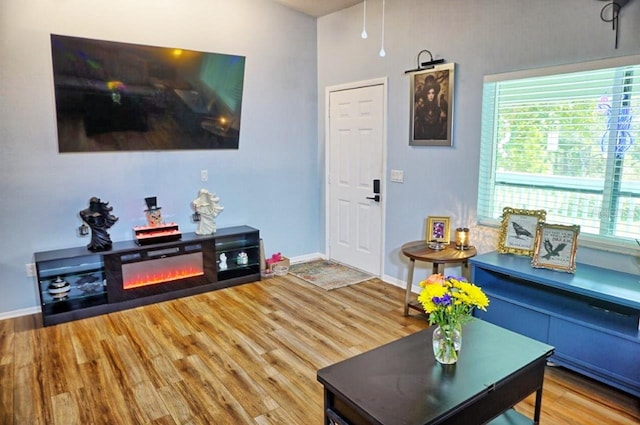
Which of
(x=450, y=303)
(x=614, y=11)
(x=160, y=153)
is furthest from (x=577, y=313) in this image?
(x=160, y=153)

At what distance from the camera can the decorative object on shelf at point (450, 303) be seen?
5.74ft

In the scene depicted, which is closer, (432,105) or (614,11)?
(614,11)

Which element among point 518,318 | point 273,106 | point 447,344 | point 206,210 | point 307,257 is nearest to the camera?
point 447,344

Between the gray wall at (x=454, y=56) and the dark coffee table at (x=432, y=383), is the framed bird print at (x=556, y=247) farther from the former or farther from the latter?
the dark coffee table at (x=432, y=383)

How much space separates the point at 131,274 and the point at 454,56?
11.4ft

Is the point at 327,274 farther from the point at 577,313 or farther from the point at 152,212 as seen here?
the point at 577,313

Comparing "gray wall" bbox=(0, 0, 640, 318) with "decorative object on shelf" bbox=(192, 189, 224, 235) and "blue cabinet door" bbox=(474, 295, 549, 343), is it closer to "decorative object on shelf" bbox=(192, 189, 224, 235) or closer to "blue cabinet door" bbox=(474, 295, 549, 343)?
"decorative object on shelf" bbox=(192, 189, 224, 235)

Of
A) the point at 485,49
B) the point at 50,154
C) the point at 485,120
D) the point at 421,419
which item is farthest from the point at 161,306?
the point at 485,49

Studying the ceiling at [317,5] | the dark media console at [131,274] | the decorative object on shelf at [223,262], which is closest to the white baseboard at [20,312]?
the dark media console at [131,274]

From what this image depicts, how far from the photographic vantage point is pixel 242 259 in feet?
15.3

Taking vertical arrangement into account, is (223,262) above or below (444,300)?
below

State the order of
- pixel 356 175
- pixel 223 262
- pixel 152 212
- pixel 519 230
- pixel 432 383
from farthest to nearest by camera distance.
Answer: pixel 356 175 < pixel 223 262 < pixel 152 212 < pixel 519 230 < pixel 432 383

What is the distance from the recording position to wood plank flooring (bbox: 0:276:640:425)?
2400 mm

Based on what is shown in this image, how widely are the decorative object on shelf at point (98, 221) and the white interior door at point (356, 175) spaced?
2.48 metres
